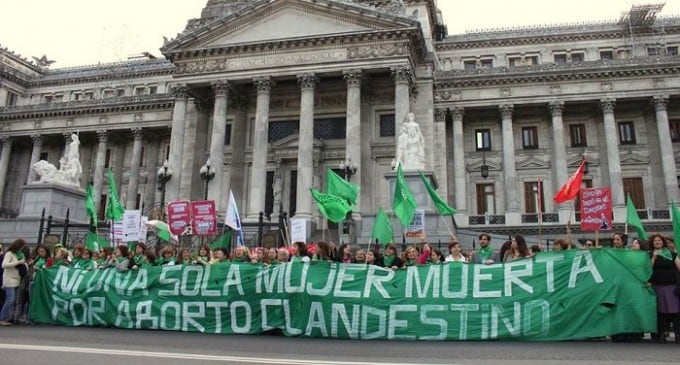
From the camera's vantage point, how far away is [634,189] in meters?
34.0

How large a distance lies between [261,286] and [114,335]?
2728 mm

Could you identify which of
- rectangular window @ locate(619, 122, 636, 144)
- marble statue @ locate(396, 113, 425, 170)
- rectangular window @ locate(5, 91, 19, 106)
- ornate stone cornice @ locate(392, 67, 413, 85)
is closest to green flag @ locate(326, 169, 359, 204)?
marble statue @ locate(396, 113, 425, 170)

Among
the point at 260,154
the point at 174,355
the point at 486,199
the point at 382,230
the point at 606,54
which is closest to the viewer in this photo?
the point at 174,355

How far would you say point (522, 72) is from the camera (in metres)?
35.2

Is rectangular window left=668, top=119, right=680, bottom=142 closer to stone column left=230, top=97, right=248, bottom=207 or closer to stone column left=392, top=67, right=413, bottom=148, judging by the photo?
stone column left=392, top=67, right=413, bottom=148

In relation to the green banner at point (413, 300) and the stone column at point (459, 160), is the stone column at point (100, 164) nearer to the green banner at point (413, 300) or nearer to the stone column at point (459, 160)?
the stone column at point (459, 160)

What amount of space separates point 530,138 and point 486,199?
540 cm

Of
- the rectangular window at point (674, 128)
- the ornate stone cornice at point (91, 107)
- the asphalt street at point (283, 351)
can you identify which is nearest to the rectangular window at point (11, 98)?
the ornate stone cornice at point (91, 107)

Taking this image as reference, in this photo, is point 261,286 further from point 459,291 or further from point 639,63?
point 639,63

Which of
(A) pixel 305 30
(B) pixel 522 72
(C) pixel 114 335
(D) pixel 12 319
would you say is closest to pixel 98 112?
(A) pixel 305 30

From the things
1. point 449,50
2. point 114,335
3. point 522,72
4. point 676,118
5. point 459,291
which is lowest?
point 114,335

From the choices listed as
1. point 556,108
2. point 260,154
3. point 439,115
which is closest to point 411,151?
point 260,154

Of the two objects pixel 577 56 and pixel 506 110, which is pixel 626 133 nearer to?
pixel 506 110

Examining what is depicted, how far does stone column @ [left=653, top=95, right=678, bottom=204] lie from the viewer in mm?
31719
